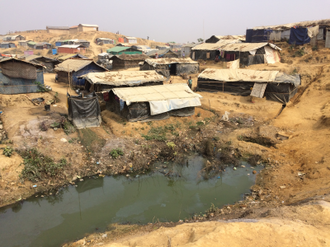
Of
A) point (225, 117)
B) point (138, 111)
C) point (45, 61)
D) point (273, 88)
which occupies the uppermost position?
point (45, 61)

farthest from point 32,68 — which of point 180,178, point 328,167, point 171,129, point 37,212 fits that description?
point 328,167

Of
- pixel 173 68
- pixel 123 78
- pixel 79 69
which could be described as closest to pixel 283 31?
pixel 173 68

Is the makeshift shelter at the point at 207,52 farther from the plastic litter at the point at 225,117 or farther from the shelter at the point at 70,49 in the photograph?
the shelter at the point at 70,49

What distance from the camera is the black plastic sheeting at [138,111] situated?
1328cm

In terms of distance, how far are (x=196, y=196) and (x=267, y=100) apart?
10.8 metres

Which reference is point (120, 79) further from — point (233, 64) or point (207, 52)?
point (207, 52)

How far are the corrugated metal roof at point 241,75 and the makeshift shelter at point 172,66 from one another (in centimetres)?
506

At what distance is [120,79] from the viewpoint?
54.6ft

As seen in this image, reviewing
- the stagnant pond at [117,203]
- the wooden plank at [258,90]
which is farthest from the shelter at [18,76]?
the wooden plank at [258,90]

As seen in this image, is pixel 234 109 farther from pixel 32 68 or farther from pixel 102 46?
pixel 102 46

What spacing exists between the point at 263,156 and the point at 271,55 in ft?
53.1

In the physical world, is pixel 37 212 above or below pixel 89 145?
below

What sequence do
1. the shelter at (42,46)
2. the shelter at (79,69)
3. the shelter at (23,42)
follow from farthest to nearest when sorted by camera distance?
the shelter at (23,42)
the shelter at (42,46)
the shelter at (79,69)

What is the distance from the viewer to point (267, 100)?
677 inches
